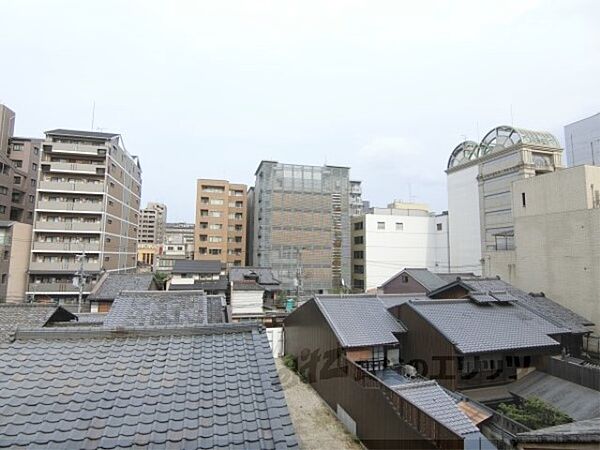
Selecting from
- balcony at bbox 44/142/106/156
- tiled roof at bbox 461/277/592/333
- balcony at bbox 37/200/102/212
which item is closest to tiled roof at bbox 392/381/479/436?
tiled roof at bbox 461/277/592/333

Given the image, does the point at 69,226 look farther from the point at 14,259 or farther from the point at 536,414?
the point at 536,414

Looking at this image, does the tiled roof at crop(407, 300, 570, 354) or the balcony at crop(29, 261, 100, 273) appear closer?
the tiled roof at crop(407, 300, 570, 354)

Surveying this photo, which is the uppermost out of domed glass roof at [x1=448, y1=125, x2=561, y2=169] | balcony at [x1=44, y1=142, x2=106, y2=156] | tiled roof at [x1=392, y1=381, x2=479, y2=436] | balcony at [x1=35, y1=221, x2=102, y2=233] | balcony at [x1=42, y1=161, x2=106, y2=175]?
domed glass roof at [x1=448, y1=125, x2=561, y2=169]

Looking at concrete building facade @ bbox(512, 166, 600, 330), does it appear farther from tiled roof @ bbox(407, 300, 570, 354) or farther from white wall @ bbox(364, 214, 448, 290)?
white wall @ bbox(364, 214, 448, 290)

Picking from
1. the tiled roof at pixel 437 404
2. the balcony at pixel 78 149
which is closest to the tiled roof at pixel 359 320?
the tiled roof at pixel 437 404

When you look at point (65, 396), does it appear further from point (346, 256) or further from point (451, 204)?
point (451, 204)

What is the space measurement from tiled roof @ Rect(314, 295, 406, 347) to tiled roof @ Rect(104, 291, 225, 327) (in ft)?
14.5

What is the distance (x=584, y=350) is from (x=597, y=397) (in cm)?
807

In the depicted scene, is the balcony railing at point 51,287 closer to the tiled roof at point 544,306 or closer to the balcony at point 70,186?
the balcony at point 70,186

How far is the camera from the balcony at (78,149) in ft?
125

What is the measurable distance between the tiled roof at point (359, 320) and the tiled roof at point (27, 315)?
9.96m

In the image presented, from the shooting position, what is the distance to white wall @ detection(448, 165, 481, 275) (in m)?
44.0

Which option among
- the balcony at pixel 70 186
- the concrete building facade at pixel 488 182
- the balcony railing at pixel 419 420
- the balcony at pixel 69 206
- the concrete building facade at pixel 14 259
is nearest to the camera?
the balcony railing at pixel 419 420

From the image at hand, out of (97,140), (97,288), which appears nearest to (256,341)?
(97,288)
